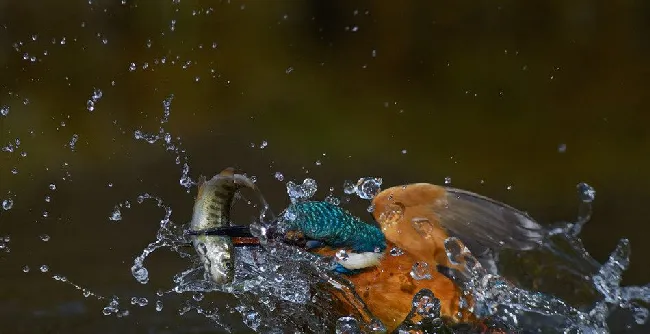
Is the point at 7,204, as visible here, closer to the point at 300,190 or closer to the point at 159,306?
the point at 159,306

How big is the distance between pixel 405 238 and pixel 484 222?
28 cm

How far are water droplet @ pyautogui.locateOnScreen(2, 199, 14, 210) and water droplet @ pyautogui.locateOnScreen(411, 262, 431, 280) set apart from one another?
2522 millimetres

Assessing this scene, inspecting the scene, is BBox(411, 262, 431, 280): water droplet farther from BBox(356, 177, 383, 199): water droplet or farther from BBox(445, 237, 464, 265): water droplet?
BBox(356, 177, 383, 199): water droplet

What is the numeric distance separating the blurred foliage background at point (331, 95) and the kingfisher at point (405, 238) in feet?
6.30

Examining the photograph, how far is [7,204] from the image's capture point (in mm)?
4590

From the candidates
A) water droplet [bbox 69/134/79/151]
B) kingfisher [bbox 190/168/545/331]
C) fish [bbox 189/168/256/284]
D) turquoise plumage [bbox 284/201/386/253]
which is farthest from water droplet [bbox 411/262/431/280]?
water droplet [bbox 69/134/79/151]

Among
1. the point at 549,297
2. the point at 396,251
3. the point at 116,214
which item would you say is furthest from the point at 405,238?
the point at 116,214

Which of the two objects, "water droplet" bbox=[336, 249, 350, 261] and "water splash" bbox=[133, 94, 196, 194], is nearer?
"water droplet" bbox=[336, 249, 350, 261]

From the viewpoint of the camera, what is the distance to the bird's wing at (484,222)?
2945 millimetres

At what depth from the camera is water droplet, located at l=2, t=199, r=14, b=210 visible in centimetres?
459

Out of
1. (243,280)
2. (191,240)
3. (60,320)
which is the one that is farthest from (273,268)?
(60,320)

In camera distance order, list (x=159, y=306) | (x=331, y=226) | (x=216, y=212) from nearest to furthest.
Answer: (x=216, y=212), (x=331, y=226), (x=159, y=306)

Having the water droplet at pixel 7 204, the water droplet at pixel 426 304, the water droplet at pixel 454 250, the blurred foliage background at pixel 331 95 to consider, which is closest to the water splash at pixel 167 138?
the blurred foliage background at pixel 331 95

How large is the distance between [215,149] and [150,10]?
85 centimetres
